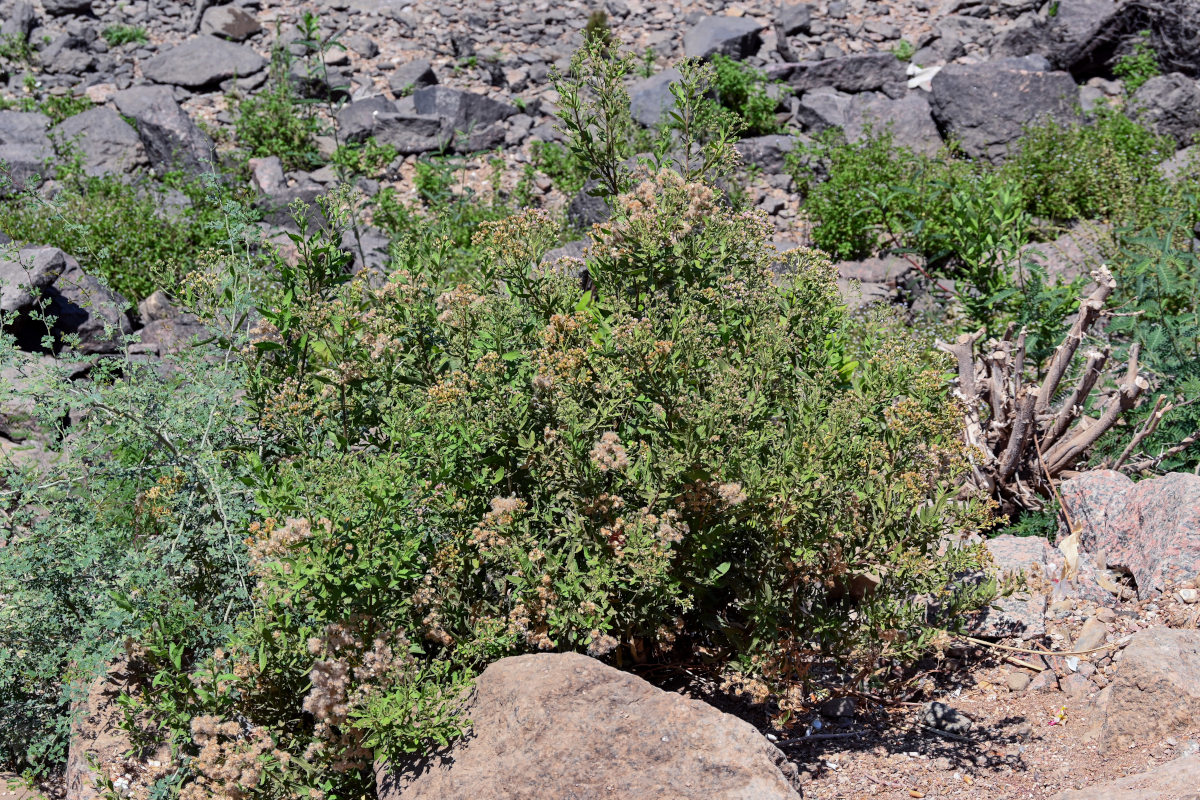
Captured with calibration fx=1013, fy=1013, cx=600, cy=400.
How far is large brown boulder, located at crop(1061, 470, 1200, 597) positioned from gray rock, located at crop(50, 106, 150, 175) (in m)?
8.92

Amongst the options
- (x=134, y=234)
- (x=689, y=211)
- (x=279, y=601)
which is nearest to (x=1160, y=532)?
(x=689, y=211)

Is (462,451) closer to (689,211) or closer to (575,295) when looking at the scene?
(575,295)

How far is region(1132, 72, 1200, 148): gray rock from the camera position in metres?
9.88

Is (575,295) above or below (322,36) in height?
above

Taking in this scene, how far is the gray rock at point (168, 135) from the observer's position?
9898mm

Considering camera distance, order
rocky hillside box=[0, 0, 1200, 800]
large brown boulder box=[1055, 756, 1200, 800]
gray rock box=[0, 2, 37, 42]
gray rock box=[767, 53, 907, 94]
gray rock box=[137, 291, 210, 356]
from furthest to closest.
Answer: gray rock box=[0, 2, 37, 42]
gray rock box=[767, 53, 907, 94]
gray rock box=[137, 291, 210, 356]
rocky hillside box=[0, 0, 1200, 800]
large brown boulder box=[1055, 756, 1200, 800]

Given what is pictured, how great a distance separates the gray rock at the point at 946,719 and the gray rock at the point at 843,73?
8.60 meters

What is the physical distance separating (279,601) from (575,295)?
166 cm

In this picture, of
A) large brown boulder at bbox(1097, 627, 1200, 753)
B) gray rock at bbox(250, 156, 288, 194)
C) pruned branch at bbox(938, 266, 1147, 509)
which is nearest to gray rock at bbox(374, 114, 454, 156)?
gray rock at bbox(250, 156, 288, 194)

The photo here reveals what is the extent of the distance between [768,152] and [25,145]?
24.0 ft

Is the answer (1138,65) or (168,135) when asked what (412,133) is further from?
(1138,65)

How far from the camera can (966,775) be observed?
11.9 ft

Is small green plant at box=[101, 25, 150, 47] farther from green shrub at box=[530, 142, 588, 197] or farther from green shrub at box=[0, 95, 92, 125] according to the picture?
green shrub at box=[530, 142, 588, 197]

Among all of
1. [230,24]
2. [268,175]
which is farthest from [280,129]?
[230,24]
